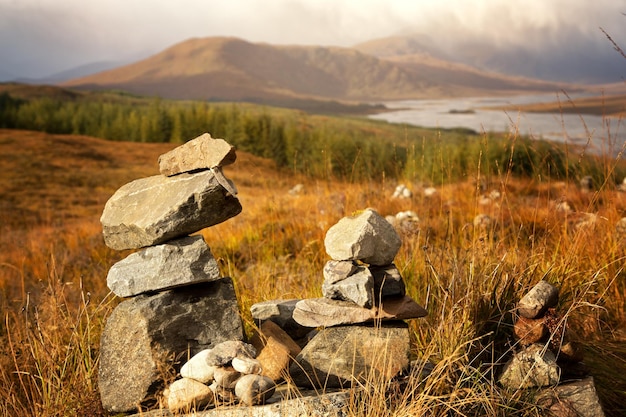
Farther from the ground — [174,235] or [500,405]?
[174,235]

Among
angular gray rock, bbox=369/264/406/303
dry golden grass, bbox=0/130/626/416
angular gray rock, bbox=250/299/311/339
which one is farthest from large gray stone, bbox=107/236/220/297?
angular gray rock, bbox=369/264/406/303

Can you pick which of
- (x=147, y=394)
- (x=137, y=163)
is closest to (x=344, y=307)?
(x=147, y=394)

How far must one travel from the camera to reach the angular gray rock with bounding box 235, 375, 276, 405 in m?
3.24

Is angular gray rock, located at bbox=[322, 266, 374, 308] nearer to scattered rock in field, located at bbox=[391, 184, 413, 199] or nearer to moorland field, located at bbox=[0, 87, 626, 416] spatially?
moorland field, located at bbox=[0, 87, 626, 416]

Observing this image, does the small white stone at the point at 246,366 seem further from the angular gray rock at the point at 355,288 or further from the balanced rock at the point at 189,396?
the angular gray rock at the point at 355,288

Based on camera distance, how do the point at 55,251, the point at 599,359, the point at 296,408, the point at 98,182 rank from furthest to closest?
the point at 98,182
the point at 55,251
the point at 599,359
the point at 296,408

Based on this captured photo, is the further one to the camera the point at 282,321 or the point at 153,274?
the point at 282,321

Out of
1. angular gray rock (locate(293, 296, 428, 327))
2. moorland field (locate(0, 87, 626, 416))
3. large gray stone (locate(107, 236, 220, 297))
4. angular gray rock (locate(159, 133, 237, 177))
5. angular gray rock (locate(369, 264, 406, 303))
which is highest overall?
angular gray rock (locate(159, 133, 237, 177))

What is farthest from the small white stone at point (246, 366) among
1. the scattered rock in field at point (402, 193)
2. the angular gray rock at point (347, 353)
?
the scattered rock in field at point (402, 193)

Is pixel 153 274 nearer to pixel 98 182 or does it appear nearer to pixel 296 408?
pixel 296 408

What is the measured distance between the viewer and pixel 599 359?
14.7ft

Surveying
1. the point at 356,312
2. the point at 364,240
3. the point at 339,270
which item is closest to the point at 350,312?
the point at 356,312

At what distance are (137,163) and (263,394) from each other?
2147 centimetres

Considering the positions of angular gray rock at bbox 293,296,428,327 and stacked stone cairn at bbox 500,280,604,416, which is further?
angular gray rock at bbox 293,296,428,327
